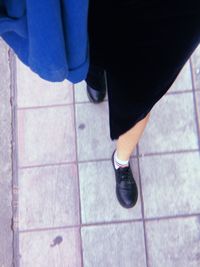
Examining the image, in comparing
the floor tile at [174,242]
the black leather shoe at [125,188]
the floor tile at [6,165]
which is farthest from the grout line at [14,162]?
the floor tile at [174,242]

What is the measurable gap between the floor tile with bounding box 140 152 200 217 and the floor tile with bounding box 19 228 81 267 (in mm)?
343

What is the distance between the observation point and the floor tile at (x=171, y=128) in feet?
6.28

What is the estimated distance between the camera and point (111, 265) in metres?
1.75

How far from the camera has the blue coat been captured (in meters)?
0.77

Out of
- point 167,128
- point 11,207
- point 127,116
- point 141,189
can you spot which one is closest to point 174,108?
point 167,128

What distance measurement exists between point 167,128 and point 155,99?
707 millimetres

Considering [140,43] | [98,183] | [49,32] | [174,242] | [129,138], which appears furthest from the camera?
[98,183]

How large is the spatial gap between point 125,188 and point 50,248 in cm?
41

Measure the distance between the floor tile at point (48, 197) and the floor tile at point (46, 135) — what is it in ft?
0.16

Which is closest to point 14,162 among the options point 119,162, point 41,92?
point 41,92

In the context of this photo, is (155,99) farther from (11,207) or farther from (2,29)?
(11,207)

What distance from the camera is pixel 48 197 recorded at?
1858 millimetres

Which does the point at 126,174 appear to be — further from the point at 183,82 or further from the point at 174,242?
the point at 183,82

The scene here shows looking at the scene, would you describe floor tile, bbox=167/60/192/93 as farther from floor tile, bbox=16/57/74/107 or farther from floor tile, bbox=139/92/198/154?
floor tile, bbox=16/57/74/107
